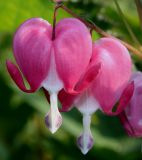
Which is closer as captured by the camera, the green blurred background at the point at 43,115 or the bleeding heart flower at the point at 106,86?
the bleeding heart flower at the point at 106,86

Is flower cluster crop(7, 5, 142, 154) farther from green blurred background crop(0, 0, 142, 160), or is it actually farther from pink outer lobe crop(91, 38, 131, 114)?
green blurred background crop(0, 0, 142, 160)

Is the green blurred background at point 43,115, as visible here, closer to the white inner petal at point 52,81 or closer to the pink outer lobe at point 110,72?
the pink outer lobe at point 110,72

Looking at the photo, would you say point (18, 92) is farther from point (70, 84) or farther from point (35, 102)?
point (70, 84)

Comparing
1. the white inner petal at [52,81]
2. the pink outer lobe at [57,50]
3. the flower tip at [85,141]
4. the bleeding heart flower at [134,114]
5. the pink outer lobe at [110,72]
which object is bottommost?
the bleeding heart flower at [134,114]

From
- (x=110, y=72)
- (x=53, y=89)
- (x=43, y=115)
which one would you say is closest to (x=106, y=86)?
(x=110, y=72)

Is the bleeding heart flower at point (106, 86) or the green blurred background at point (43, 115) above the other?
the bleeding heart flower at point (106, 86)

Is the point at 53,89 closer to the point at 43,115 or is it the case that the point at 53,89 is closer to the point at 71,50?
the point at 71,50

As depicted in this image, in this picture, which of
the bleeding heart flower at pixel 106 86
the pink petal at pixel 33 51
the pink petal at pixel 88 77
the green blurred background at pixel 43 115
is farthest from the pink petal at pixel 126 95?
the green blurred background at pixel 43 115
